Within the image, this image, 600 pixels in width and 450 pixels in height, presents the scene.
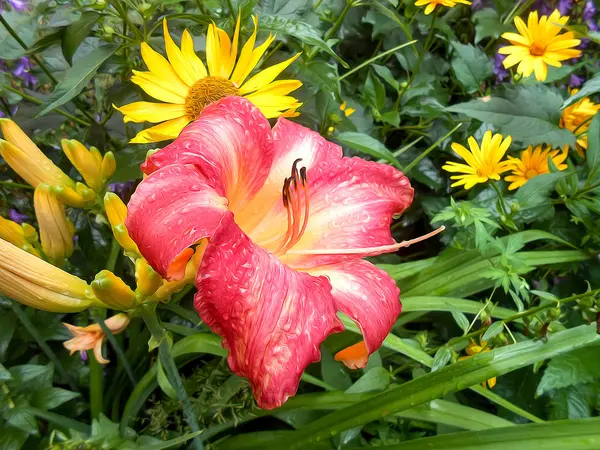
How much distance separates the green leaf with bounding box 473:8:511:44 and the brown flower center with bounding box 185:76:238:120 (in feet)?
1.68

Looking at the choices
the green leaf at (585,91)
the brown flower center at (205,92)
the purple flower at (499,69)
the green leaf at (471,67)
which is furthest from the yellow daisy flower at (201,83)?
the purple flower at (499,69)

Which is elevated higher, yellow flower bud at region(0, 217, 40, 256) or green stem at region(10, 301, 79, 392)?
yellow flower bud at region(0, 217, 40, 256)

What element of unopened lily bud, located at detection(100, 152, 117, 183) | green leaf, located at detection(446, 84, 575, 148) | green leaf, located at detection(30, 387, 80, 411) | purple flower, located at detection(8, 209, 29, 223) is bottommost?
green leaf, located at detection(30, 387, 80, 411)

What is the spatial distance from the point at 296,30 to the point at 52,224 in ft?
1.14

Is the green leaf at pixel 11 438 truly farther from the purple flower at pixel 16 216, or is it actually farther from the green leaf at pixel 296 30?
the green leaf at pixel 296 30

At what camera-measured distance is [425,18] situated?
0.89 metres

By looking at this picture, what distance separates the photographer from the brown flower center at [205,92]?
618 mm

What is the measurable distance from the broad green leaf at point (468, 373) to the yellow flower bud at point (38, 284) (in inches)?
12.7

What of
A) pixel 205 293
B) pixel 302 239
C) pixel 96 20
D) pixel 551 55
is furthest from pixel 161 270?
pixel 551 55

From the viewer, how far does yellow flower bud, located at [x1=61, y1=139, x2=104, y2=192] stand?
0.52 m

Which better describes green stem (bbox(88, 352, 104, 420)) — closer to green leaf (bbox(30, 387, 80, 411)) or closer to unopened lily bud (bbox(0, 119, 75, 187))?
green leaf (bbox(30, 387, 80, 411))

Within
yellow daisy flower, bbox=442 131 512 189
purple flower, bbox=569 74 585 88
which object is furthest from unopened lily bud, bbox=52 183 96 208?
purple flower, bbox=569 74 585 88

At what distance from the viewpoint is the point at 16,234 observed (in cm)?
52

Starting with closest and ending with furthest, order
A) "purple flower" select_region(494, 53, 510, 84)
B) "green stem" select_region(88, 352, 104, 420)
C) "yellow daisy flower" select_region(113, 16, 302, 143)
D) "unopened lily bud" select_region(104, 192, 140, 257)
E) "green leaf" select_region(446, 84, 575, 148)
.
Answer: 1. "unopened lily bud" select_region(104, 192, 140, 257)
2. "yellow daisy flower" select_region(113, 16, 302, 143)
3. "green stem" select_region(88, 352, 104, 420)
4. "green leaf" select_region(446, 84, 575, 148)
5. "purple flower" select_region(494, 53, 510, 84)
